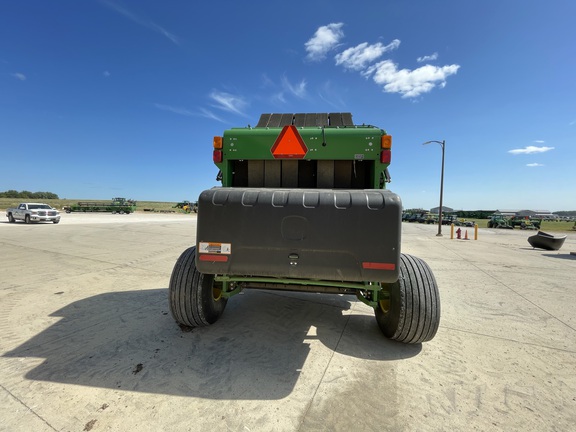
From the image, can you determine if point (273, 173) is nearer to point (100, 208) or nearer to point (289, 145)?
point (289, 145)

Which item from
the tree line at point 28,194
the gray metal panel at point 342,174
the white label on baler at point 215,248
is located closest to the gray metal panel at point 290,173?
the gray metal panel at point 342,174

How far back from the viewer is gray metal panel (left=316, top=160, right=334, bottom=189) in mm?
2979

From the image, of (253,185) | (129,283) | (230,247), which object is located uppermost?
(253,185)

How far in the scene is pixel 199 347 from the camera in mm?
2729

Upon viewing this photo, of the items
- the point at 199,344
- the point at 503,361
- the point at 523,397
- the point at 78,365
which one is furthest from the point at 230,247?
the point at 503,361

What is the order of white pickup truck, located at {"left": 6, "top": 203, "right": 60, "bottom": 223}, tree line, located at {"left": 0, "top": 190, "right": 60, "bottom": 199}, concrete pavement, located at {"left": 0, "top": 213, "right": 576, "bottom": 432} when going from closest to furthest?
concrete pavement, located at {"left": 0, "top": 213, "right": 576, "bottom": 432}
white pickup truck, located at {"left": 6, "top": 203, "right": 60, "bottom": 223}
tree line, located at {"left": 0, "top": 190, "right": 60, "bottom": 199}

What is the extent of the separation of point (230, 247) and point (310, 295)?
9.37 ft

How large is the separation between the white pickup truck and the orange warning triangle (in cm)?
2409

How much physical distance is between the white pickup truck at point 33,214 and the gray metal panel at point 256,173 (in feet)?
77.7

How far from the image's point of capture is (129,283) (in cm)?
504

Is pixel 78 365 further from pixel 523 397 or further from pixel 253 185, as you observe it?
pixel 523 397

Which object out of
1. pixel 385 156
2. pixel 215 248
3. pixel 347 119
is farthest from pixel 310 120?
pixel 215 248

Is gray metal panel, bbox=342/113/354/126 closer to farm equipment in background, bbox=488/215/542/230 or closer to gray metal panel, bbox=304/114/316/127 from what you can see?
gray metal panel, bbox=304/114/316/127

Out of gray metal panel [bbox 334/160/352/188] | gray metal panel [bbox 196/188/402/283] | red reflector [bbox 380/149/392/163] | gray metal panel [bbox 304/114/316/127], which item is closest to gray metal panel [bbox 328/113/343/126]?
gray metal panel [bbox 304/114/316/127]
